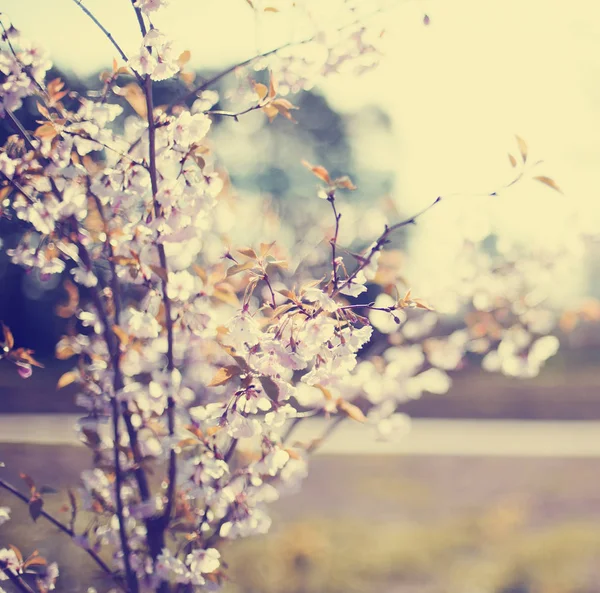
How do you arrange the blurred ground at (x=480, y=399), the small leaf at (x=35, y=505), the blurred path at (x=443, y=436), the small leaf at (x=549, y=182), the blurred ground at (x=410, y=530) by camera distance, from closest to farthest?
the small leaf at (x=549, y=182)
the small leaf at (x=35, y=505)
the blurred ground at (x=410, y=530)
the blurred path at (x=443, y=436)
the blurred ground at (x=480, y=399)

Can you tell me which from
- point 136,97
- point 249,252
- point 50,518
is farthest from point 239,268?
point 50,518

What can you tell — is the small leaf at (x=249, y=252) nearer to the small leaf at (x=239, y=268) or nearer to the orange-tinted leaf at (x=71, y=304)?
the small leaf at (x=239, y=268)

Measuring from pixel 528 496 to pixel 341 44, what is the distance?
15.4 ft

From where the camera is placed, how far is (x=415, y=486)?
574 centimetres

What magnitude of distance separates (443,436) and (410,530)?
16.9 feet

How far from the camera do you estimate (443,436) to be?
9.23 m

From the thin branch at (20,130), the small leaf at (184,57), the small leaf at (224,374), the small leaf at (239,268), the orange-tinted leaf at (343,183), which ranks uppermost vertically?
the small leaf at (184,57)

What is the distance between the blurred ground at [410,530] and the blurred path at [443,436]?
1.37 meters

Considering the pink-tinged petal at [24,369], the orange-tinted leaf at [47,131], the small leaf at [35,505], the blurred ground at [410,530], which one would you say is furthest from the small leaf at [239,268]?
the blurred ground at [410,530]

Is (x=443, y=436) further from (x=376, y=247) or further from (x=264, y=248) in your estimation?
(x=264, y=248)

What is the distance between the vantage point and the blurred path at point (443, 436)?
809cm

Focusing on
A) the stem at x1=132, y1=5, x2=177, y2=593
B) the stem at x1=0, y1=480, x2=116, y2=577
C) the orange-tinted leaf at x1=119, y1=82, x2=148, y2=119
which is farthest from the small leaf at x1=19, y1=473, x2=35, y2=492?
the orange-tinted leaf at x1=119, y1=82, x2=148, y2=119

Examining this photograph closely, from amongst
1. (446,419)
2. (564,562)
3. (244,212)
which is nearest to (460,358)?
(244,212)

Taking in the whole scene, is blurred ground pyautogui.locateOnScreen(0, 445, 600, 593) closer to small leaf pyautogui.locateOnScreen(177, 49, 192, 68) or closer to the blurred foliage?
the blurred foliage
